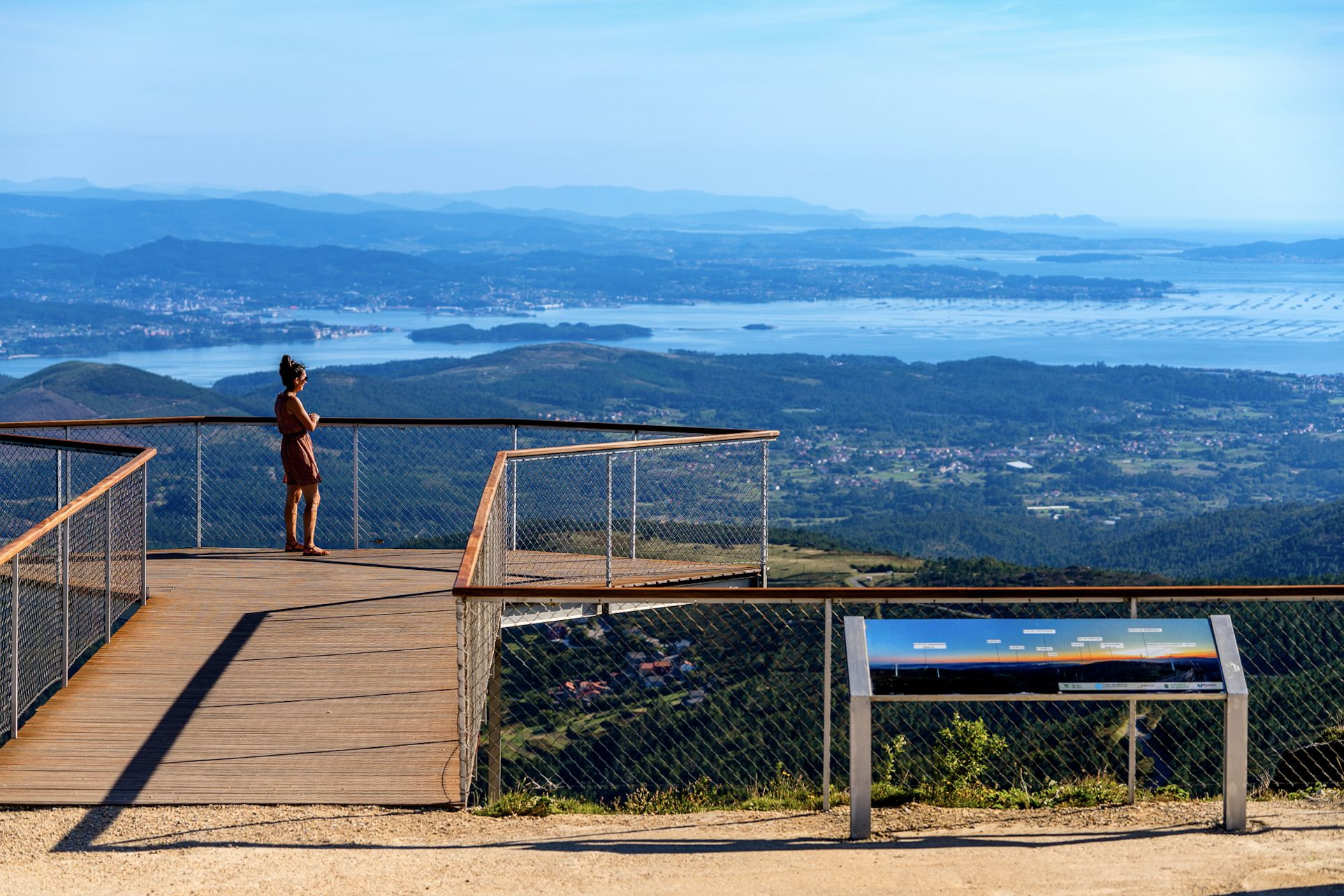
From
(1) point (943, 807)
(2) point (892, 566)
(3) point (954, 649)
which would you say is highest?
(3) point (954, 649)

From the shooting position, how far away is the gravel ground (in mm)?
5262

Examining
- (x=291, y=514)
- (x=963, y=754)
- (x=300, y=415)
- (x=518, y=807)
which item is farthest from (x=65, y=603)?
(x=963, y=754)

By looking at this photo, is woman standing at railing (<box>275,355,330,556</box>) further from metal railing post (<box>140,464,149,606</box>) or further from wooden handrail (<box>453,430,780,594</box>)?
wooden handrail (<box>453,430,780,594</box>)

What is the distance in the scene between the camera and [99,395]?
106375 millimetres

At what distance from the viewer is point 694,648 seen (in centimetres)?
2328

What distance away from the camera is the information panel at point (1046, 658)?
5719mm

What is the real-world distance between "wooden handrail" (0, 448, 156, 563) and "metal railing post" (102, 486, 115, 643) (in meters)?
0.16

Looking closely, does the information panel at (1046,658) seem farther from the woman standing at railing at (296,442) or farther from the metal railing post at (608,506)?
the woman standing at railing at (296,442)

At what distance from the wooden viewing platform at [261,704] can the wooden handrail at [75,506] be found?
961 mm

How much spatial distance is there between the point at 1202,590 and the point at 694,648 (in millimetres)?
17412

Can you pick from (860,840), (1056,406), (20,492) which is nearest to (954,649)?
(860,840)

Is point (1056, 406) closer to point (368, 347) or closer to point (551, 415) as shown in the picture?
point (551, 415)

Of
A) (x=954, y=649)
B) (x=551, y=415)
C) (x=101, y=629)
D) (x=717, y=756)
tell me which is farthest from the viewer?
(x=551, y=415)

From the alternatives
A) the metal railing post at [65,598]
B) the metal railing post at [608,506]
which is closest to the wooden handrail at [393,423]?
the metal railing post at [608,506]
